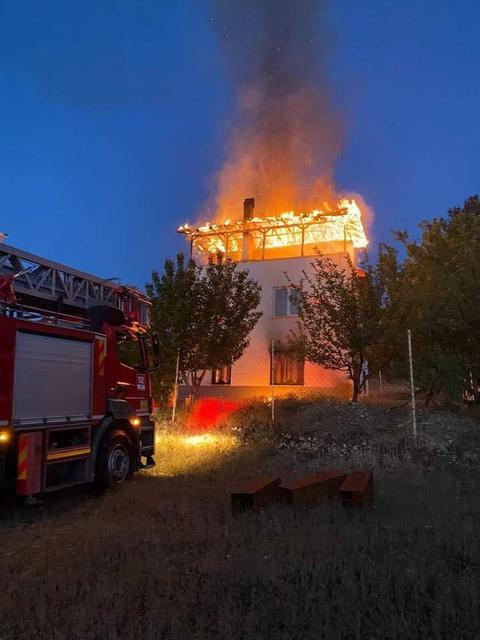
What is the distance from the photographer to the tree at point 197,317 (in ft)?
52.2

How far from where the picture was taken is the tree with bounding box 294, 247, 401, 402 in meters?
13.8

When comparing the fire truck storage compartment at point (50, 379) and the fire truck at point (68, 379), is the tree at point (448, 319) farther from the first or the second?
the fire truck storage compartment at point (50, 379)

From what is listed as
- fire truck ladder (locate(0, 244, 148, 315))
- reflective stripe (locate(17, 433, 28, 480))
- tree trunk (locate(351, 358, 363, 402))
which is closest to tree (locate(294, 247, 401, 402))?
tree trunk (locate(351, 358, 363, 402))

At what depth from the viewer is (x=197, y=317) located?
1617 centimetres

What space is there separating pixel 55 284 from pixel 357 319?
26.5 feet

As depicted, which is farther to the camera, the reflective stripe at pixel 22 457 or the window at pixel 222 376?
the window at pixel 222 376

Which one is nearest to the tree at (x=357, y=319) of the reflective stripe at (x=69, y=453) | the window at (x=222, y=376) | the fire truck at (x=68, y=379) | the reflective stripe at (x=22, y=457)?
the fire truck at (x=68, y=379)

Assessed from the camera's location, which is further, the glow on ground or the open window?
the open window

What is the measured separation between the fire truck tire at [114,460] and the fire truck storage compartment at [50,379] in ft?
2.34

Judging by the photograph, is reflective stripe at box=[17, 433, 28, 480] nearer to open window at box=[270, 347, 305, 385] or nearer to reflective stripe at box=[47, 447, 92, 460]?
reflective stripe at box=[47, 447, 92, 460]

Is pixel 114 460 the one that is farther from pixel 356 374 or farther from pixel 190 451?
pixel 356 374

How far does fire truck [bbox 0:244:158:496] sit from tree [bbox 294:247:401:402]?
19.4ft

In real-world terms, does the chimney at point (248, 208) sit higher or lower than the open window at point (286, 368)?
higher

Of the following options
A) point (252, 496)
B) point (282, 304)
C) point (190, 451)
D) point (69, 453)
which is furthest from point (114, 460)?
point (282, 304)
